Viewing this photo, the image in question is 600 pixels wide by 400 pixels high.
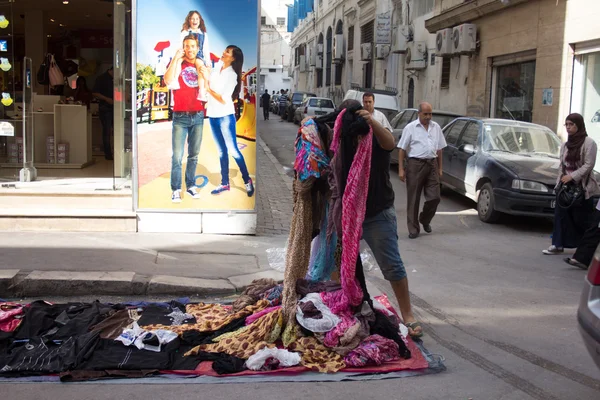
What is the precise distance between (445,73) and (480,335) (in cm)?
1927

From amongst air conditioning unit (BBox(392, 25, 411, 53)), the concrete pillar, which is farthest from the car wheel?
air conditioning unit (BBox(392, 25, 411, 53))

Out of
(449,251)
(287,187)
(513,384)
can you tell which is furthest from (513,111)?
(513,384)

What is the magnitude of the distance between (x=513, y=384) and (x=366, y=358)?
3.21ft

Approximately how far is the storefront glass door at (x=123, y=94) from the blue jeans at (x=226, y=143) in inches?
47.5

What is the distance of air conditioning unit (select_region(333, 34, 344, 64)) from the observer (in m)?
41.8

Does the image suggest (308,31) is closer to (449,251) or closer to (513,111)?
(513,111)

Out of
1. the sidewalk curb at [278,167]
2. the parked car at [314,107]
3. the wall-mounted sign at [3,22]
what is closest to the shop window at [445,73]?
the sidewalk curb at [278,167]

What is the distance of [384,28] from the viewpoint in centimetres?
3006

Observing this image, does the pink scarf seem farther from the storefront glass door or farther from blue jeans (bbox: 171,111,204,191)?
the storefront glass door

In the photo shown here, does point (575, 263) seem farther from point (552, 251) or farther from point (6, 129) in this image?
point (6, 129)

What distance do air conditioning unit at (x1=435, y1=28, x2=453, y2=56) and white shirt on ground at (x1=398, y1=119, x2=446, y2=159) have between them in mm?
13018

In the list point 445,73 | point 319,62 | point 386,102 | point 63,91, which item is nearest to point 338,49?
point 319,62

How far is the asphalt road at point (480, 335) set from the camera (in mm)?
4199

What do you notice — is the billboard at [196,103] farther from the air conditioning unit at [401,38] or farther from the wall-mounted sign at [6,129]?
the air conditioning unit at [401,38]
